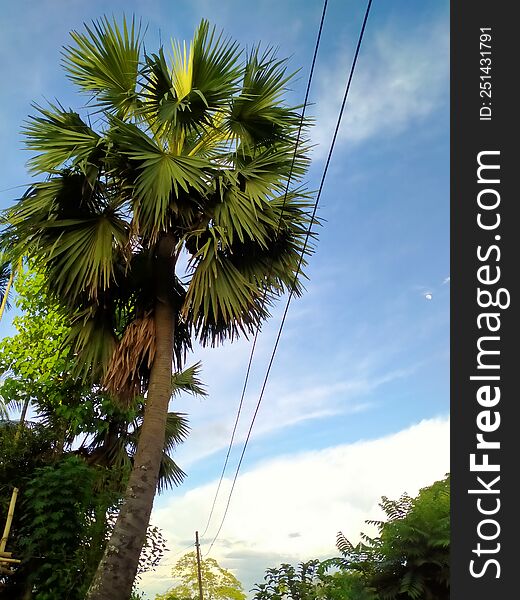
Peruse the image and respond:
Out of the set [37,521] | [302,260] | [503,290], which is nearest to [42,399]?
[37,521]

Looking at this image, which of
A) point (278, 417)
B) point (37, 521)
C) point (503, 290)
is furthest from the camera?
point (278, 417)

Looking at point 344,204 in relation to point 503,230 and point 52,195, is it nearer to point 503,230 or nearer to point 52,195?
point 52,195

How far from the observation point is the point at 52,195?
750cm

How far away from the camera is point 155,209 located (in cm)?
706

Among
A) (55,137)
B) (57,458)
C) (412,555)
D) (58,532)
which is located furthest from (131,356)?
(57,458)

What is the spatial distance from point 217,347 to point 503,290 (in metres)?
5.27

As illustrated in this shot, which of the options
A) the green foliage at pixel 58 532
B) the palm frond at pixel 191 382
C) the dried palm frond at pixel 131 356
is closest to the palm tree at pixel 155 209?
the dried palm frond at pixel 131 356

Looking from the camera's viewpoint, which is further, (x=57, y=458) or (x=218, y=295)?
(x=57, y=458)

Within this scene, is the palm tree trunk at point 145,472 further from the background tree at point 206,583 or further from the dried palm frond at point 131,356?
the background tree at point 206,583

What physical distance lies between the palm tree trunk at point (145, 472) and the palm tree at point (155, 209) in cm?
3

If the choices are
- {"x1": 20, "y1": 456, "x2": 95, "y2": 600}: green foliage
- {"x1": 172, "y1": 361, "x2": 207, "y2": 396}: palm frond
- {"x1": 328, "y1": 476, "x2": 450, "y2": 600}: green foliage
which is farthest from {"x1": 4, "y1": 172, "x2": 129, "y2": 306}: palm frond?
{"x1": 172, "y1": 361, "x2": 207, "y2": 396}: palm frond

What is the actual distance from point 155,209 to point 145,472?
9.71 ft

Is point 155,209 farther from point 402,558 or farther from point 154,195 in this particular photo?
point 402,558

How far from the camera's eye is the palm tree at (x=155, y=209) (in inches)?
285
